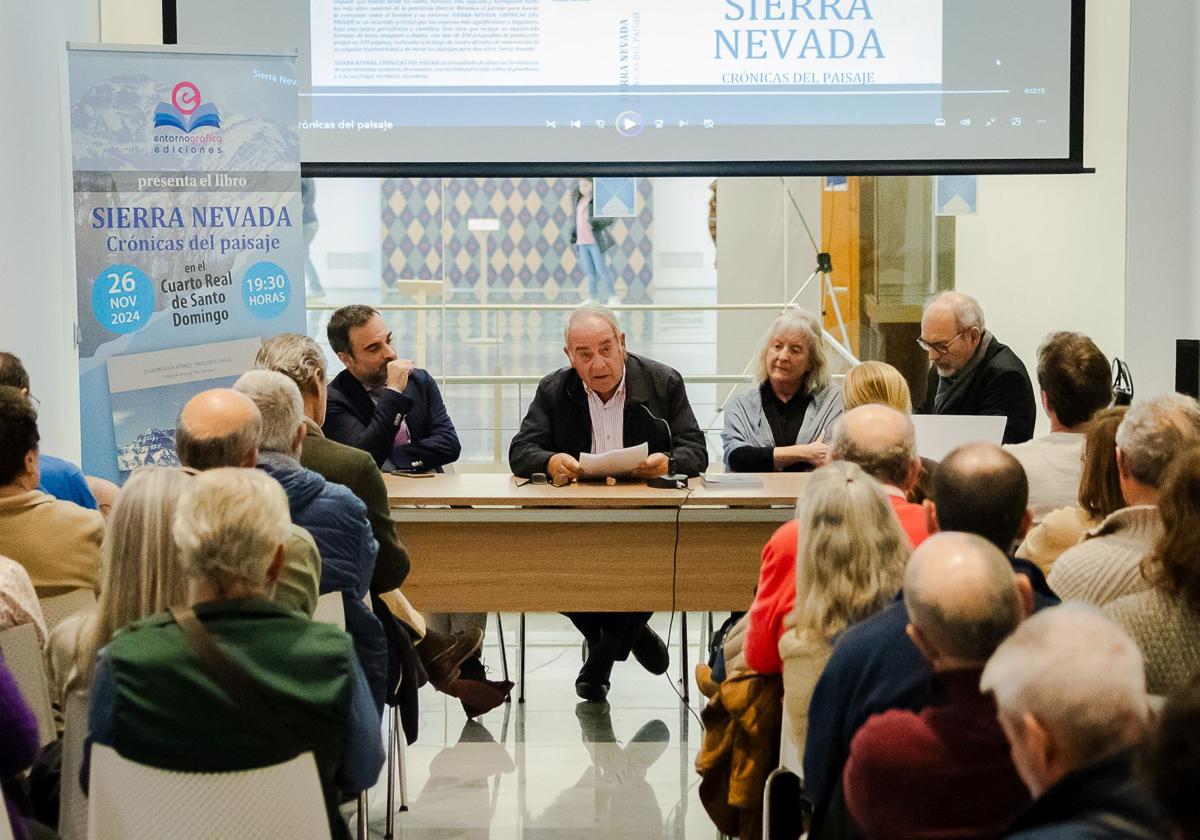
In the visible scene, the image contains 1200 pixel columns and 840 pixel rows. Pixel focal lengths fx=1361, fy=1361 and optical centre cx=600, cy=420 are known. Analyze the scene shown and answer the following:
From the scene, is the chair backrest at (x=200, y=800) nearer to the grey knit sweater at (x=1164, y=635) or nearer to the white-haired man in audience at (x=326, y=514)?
the white-haired man in audience at (x=326, y=514)

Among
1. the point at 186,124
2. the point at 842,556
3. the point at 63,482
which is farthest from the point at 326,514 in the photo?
the point at 186,124

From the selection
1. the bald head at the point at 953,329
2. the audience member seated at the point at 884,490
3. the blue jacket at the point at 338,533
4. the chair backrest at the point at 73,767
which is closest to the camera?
the chair backrest at the point at 73,767

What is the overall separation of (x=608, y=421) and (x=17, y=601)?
2672 millimetres

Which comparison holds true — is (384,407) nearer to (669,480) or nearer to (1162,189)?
(669,480)

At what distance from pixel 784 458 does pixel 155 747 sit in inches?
119

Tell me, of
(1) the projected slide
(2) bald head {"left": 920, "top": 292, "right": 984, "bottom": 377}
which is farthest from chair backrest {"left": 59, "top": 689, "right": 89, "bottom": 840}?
(1) the projected slide

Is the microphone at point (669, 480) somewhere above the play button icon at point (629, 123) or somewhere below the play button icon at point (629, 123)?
below

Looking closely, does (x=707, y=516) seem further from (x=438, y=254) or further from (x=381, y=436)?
(x=438, y=254)

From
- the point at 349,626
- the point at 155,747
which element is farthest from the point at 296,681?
the point at 349,626

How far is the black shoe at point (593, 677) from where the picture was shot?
482cm

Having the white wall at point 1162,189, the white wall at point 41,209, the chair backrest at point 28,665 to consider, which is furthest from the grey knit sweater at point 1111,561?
the white wall at point 41,209

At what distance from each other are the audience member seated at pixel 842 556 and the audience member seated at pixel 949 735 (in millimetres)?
576

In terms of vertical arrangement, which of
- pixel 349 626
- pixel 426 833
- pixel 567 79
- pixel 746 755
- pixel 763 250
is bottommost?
pixel 426 833

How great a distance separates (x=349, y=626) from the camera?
2.95 meters
